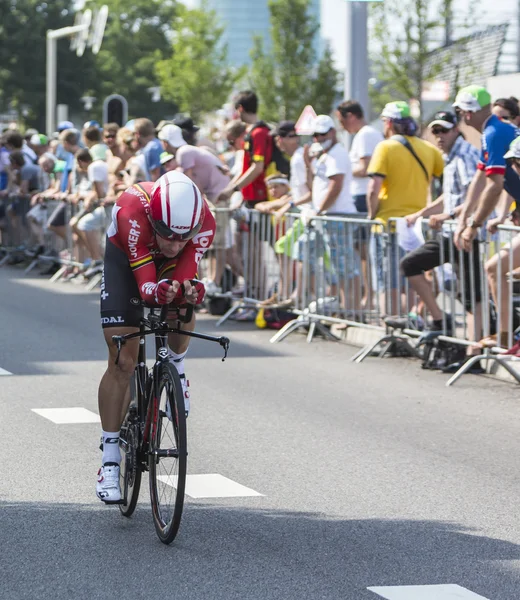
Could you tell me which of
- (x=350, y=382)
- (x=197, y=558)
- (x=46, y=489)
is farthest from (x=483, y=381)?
(x=197, y=558)

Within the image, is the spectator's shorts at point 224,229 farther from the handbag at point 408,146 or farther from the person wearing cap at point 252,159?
the handbag at point 408,146

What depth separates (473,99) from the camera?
35.9ft

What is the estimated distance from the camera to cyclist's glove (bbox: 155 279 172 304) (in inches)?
229

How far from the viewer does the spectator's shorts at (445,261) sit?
11.2 m

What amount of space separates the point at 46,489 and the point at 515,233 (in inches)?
200

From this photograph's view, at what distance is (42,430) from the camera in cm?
852

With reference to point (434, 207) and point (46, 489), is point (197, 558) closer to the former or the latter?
point (46, 489)

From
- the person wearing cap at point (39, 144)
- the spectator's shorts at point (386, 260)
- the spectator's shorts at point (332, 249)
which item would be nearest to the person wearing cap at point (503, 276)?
the spectator's shorts at point (386, 260)

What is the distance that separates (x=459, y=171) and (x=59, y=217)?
9710 mm

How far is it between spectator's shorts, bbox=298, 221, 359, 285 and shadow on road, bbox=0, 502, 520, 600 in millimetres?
6809

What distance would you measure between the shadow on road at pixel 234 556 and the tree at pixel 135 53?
315ft

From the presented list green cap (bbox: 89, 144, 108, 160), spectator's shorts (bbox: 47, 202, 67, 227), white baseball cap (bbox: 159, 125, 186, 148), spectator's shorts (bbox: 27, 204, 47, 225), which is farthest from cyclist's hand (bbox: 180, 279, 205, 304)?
spectator's shorts (bbox: 27, 204, 47, 225)

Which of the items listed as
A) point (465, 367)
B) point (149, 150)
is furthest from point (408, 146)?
point (149, 150)

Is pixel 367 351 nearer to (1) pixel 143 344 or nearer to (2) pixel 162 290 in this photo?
(1) pixel 143 344
